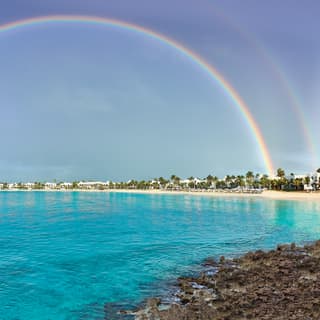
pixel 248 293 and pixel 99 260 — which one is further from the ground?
pixel 248 293

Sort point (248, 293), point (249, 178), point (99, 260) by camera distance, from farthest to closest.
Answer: point (249, 178), point (99, 260), point (248, 293)

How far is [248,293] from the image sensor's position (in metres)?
14.1

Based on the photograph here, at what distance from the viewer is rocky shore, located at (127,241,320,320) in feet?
38.8

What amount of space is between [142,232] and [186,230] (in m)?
4.88

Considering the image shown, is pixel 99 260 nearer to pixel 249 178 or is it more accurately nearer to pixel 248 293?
pixel 248 293

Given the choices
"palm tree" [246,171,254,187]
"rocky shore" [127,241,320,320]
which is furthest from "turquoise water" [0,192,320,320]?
"palm tree" [246,171,254,187]

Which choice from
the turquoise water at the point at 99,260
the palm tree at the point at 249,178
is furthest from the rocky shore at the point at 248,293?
the palm tree at the point at 249,178

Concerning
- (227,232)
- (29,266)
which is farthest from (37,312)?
(227,232)

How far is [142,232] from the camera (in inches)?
1480

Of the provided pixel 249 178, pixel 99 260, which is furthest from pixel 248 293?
pixel 249 178

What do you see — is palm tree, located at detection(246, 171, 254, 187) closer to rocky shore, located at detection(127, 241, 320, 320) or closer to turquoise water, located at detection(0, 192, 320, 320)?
turquoise water, located at detection(0, 192, 320, 320)

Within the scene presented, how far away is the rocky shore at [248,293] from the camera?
11.8 m

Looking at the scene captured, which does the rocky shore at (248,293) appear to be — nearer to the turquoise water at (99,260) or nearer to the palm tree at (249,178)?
the turquoise water at (99,260)

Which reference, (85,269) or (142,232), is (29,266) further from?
(142,232)
